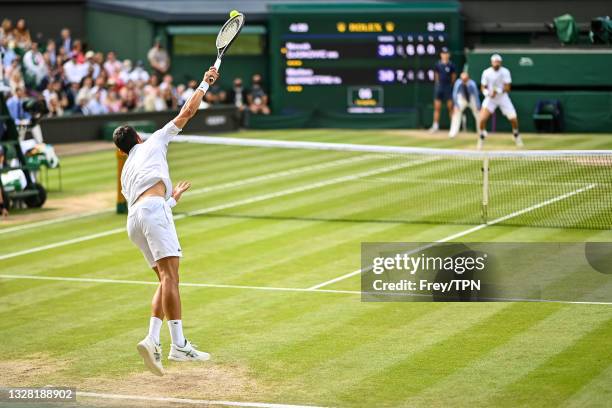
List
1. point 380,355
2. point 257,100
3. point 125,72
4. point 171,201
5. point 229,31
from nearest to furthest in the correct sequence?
point 171,201 < point 380,355 < point 229,31 < point 125,72 < point 257,100

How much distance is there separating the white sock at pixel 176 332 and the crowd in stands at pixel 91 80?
69.5 ft

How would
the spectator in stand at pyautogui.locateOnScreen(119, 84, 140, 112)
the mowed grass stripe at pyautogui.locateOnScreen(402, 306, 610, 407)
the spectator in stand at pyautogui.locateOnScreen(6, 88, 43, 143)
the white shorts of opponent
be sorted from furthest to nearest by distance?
the spectator in stand at pyautogui.locateOnScreen(119, 84, 140, 112) → the white shorts of opponent → the spectator in stand at pyautogui.locateOnScreen(6, 88, 43, 143) → the mowed grass stripe at pyautogui.locateOnScreen(402, 306, 610, 407)

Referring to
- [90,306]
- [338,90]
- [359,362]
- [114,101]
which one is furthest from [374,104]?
[359,362]

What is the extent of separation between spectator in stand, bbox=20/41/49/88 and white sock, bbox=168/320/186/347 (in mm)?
25168

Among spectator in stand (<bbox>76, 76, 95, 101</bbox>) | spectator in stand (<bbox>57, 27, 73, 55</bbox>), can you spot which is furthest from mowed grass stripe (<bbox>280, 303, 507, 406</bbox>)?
spectator in stand (<bbox>57, 27, 73, 55</bbox>)

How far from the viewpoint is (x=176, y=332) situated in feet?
37.6

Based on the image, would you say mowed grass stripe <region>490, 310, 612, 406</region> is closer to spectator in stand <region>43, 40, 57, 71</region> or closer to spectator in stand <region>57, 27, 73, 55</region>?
spectator in stand <region>43, 40, 57, 71</region>

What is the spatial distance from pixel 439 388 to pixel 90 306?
556 centimetres

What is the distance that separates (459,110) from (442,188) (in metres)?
11.9

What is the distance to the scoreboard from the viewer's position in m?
39.4

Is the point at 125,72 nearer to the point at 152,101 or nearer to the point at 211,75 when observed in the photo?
the point at 152,101

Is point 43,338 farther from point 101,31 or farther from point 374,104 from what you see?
point 101,31

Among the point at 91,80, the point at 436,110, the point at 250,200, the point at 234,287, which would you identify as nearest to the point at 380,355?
the point at 234,287

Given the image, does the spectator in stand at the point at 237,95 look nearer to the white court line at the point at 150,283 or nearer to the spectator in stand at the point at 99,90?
the spectator in stand at the point at 99,90
